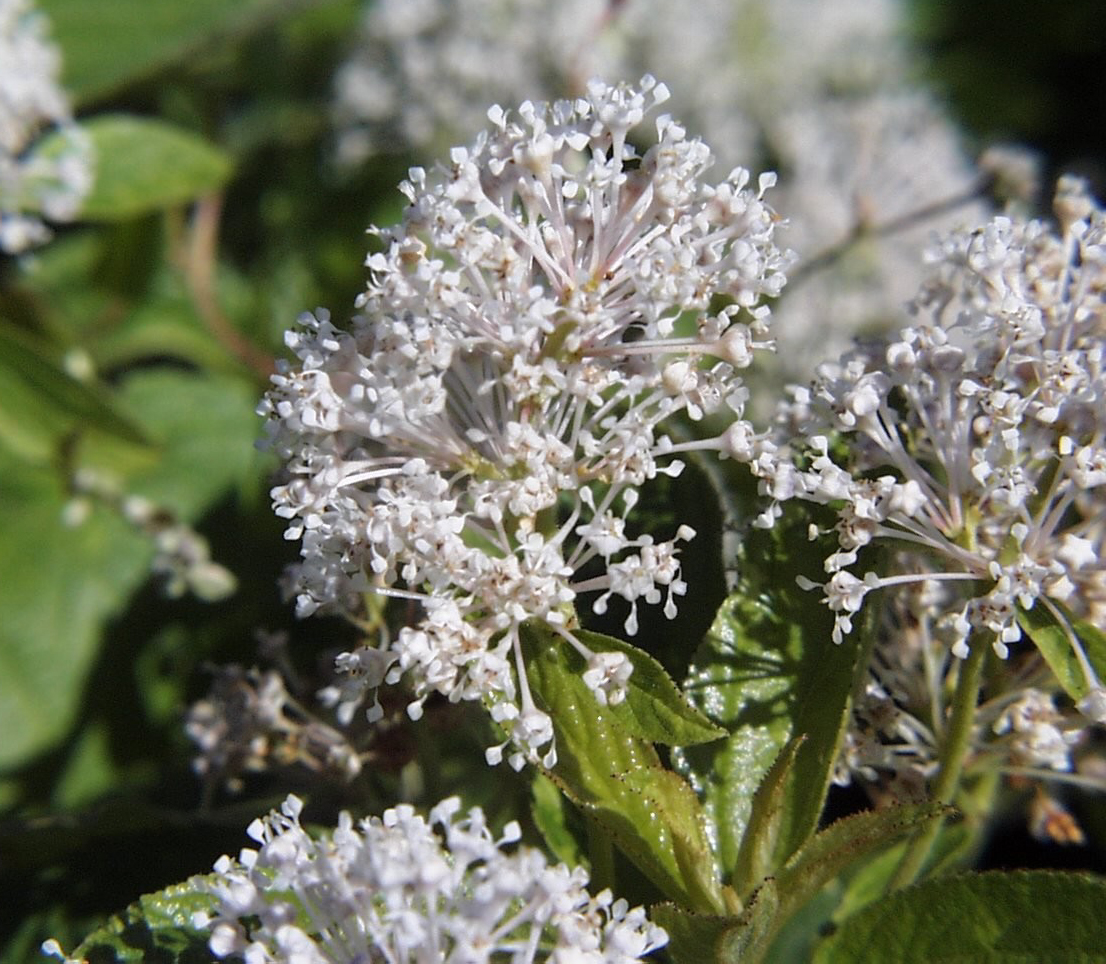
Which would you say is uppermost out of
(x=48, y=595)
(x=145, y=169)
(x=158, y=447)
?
(x=145, y=169)

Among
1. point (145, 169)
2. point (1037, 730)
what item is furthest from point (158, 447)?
point (1037, 730)

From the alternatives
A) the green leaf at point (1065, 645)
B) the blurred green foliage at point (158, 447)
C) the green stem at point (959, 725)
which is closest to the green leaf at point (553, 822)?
the blurred green foliage at point (158, 447)

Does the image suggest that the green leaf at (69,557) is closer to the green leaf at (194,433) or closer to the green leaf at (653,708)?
the green leaf at (194,433)

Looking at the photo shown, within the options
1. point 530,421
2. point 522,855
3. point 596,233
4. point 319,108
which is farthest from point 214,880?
point 319,108

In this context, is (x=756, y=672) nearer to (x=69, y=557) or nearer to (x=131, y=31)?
(x=69, y=557)

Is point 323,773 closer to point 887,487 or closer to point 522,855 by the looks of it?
point 522,855

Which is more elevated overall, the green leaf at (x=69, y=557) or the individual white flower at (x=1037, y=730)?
the green leaf at (x=69, y=557)

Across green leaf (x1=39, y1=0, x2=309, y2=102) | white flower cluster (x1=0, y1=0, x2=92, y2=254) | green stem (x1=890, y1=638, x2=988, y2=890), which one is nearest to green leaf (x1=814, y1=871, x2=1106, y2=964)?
green stem (x1=890, y1=638, x2=988, y2=890)
